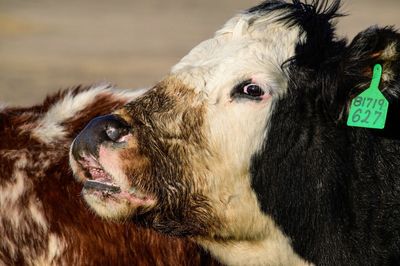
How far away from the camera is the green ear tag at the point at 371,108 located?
4062 mm

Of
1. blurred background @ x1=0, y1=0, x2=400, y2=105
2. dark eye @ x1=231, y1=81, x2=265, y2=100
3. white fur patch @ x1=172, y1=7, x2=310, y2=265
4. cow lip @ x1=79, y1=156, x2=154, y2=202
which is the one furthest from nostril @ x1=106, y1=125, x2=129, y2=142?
blurred background @ x1=0, y1=0, x2=400, y2=105

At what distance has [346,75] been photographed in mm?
4160

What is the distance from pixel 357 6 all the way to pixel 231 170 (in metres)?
16.3

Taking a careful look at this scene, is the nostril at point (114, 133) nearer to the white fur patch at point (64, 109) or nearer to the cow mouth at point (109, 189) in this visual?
the cow mouth at point (109, 189)

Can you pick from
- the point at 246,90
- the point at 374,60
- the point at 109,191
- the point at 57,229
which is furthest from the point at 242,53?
the point at 57,229

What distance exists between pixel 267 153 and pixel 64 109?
139 centimetres

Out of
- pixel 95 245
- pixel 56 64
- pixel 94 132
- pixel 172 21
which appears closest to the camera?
pixel 94 132

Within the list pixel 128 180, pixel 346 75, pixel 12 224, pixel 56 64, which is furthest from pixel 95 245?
pixel 56 64

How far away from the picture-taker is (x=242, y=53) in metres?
4.15

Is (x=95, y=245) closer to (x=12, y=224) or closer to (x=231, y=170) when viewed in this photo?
(x=12, y=224)

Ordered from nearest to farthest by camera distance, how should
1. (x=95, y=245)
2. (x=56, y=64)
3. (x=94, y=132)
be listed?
(x=94, y=132), (x=95, y=245), (x=56, y=64)

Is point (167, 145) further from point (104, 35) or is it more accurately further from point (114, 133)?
point (104, 35)

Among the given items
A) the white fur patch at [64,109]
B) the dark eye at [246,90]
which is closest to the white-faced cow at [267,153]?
the dark eye at [246,90]

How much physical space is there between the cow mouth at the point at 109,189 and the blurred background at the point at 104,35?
25.7 ft
